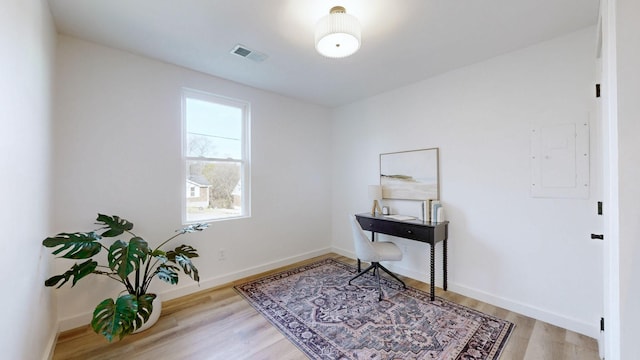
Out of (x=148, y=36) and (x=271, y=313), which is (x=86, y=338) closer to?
(x=271, y=313)

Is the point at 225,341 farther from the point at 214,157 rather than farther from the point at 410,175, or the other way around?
the point at 410,175

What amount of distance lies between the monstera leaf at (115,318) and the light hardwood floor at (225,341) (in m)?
0.33

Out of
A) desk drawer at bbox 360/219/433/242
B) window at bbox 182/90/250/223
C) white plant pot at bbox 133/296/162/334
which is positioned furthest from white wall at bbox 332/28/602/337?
white plant pot at bbox 133/296/162/334

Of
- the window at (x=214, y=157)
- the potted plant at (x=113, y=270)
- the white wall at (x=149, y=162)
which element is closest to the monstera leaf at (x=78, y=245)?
the potted plant at (x=113, y=270)

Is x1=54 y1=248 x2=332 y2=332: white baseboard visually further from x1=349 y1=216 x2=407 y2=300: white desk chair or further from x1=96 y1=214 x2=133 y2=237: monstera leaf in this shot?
x1=349 y1=216 x2=407 y2=300: white desk chair

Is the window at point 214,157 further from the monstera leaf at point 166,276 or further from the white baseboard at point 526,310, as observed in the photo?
the white baseboard at point 526,310

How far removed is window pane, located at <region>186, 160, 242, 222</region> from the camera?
9.74ft

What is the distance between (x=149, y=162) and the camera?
260 centimetres

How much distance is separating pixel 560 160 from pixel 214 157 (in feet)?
11.7

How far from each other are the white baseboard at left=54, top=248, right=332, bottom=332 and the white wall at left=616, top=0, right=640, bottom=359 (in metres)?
3.21

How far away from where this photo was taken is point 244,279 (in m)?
3.23

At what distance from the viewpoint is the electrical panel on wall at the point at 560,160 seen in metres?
2.10

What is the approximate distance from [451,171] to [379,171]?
1000 millimetres

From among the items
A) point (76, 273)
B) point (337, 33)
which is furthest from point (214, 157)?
point (337, 33)
